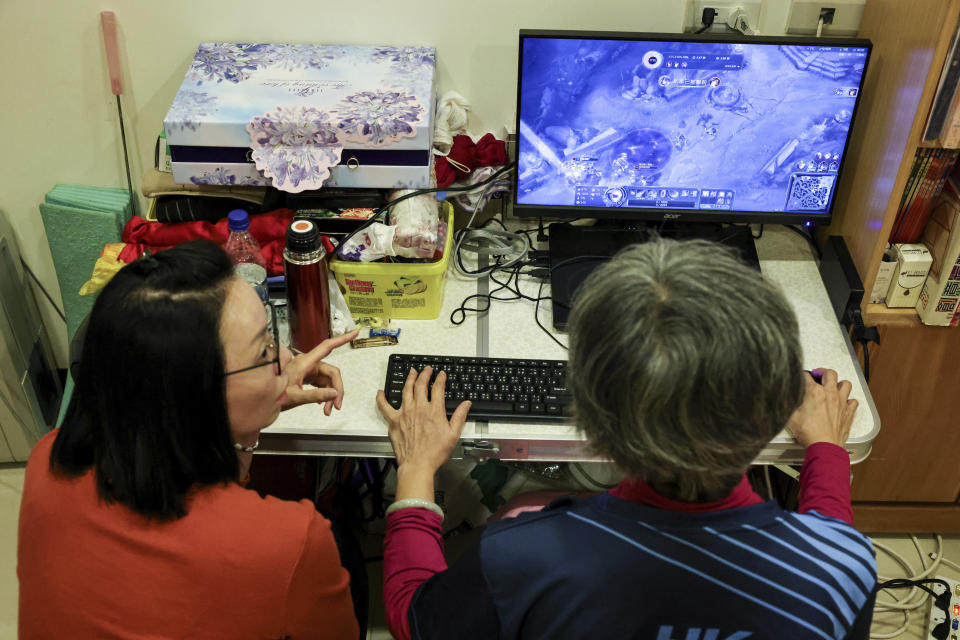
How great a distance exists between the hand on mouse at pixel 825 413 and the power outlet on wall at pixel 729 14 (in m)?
0.75

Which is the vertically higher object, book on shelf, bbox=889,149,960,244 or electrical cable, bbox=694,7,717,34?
electrical cable, bbox=694,7,717,34

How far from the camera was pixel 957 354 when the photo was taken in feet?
6.00

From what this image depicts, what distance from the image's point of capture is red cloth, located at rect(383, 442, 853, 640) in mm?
1241

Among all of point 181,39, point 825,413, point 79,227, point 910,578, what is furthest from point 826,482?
point 79,227

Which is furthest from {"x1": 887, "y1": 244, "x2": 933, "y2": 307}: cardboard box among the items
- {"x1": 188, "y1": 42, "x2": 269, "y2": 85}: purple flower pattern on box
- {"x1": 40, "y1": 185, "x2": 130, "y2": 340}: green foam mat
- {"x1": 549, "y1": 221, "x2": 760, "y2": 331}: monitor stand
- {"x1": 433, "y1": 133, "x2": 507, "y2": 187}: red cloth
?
{"x1": 40, "y1": 185, "x2": 130, "y2": 340}: green foam mat

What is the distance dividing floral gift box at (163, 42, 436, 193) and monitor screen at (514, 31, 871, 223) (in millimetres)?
236

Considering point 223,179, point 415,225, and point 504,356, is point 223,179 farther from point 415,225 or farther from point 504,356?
point 504,356

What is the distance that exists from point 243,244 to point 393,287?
0.30 metres

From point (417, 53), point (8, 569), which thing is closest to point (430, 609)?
point (417, 53)

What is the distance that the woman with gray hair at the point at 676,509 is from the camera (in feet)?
2.94

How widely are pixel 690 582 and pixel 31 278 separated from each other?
77.2 inches

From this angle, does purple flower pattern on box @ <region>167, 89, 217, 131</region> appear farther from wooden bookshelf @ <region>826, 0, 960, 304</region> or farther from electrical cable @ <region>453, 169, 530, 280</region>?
wooden bookshelf @ <region>826, 0, 960, 304</region>

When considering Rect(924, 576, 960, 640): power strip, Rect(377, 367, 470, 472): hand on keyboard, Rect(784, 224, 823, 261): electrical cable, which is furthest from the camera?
Rect(924, 576, 960, 640): power strip

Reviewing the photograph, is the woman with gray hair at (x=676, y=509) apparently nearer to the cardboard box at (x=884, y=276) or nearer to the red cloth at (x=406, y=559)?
the red cloth at (x=406, y=559)
